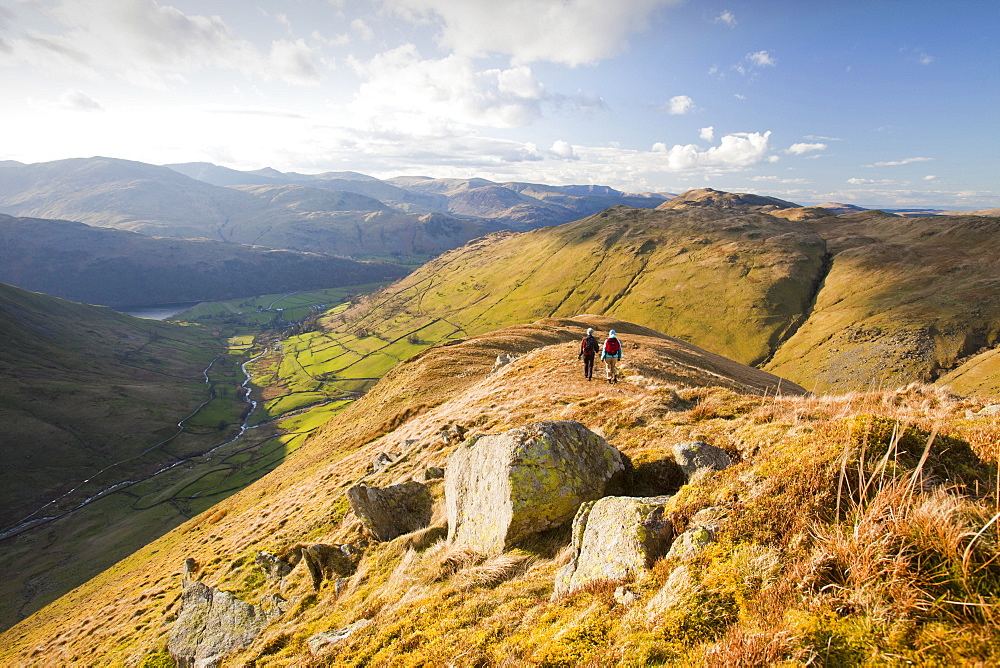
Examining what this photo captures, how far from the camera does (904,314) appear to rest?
4865 inches

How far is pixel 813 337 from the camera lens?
5266 inches

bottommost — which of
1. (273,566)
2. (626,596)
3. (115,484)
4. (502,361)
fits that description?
(115,484)

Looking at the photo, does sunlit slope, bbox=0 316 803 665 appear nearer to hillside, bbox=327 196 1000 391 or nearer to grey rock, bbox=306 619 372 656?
grey rock, bbox=306 619 372 656

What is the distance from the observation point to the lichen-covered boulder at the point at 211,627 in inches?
544

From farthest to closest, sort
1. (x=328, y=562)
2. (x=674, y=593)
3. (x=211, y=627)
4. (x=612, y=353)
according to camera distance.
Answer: (x=612, y=353) → (x=328, y=562) → (x=211, y=627) → (x=674, y=593)

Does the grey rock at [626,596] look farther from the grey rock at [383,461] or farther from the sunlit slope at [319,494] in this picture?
the grey rock at [383,461]

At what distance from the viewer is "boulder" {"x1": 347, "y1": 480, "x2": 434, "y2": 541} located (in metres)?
16.4

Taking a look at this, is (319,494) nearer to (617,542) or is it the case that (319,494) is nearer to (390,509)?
(390,509)

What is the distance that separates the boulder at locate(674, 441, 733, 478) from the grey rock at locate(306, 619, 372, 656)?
29.8ft

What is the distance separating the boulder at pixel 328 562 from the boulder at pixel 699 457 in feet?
42.4

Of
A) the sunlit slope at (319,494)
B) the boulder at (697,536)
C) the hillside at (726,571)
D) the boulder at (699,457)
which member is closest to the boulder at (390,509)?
the hillside at (726,571)

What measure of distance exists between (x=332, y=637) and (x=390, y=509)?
6.99m

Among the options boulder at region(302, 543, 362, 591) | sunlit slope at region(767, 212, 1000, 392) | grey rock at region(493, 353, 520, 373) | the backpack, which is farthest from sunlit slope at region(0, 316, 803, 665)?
sunlit slope at region(767, 212, 1000, 392)

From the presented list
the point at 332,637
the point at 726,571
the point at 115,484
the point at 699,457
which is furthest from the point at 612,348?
the point at 115,484
